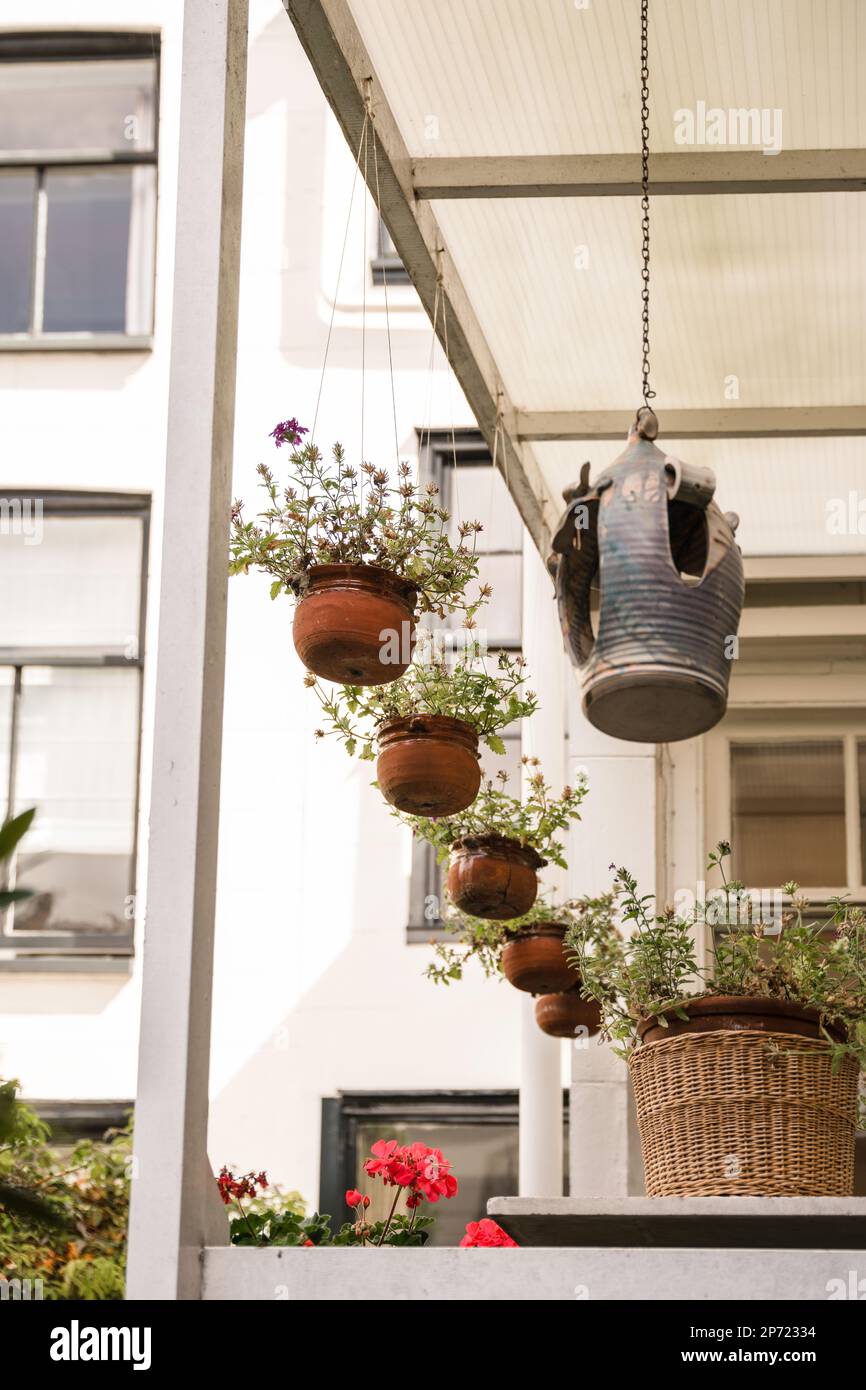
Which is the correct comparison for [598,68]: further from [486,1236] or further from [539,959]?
[486,1236]

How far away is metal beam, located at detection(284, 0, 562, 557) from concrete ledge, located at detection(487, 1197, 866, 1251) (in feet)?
8.71

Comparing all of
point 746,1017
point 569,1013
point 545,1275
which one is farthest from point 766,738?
point 545,1275

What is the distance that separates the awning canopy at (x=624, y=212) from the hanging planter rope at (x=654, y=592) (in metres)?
1.18

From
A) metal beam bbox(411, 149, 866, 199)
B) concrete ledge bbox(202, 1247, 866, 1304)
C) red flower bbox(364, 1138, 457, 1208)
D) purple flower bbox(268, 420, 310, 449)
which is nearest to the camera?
concrete ledge bbox(202, 1247, 866, 1304)

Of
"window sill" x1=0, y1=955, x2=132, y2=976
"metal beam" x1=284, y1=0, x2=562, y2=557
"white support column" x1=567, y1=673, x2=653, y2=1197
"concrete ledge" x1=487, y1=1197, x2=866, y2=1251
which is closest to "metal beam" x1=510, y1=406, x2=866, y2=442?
"metal beam" x1=284, y1=0, x2=562, y2=557

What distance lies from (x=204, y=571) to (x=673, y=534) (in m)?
1.24

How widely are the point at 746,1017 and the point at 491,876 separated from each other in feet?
5.97

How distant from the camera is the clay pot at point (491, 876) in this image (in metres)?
5.62

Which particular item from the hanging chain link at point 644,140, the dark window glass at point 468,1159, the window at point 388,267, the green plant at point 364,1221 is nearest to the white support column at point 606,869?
the dark window glass at point 468,1159

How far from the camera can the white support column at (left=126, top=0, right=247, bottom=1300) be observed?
3.31 meters

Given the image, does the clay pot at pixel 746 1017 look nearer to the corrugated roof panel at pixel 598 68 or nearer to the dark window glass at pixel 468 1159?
the corrugated roof panel at pixel 598 68

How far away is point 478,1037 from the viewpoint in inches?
304

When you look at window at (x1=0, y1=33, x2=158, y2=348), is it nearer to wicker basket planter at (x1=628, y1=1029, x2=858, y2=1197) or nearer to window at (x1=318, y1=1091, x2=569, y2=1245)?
window at (x1=318, y1=1091, x2=569, y2=1245)
